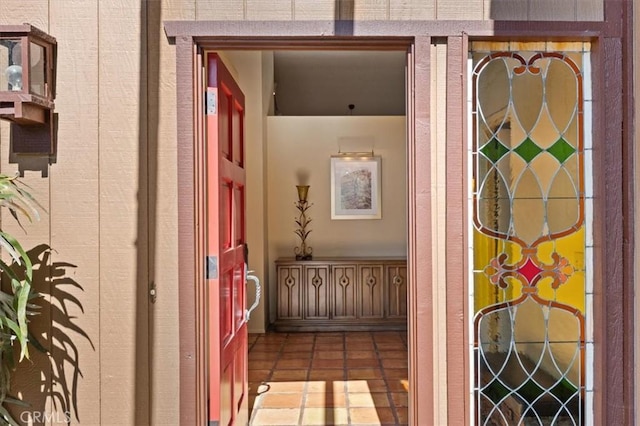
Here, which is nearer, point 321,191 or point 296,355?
point 296,355

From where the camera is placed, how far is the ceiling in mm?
6727

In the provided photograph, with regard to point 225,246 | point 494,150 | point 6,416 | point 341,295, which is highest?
point 494,150

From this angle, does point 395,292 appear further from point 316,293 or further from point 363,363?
point 363,363

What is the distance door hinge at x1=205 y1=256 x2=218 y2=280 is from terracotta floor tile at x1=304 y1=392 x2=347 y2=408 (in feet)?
5.28

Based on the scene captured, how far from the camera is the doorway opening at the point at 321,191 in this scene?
4520mm

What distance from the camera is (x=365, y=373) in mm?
3871

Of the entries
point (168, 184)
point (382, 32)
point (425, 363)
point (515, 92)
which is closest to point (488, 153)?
point (515, 92)

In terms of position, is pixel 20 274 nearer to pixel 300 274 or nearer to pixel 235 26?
pixel 235 26

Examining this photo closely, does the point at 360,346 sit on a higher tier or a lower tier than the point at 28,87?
lower

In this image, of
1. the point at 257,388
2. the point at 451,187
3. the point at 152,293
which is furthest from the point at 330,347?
→ the point at 451,187

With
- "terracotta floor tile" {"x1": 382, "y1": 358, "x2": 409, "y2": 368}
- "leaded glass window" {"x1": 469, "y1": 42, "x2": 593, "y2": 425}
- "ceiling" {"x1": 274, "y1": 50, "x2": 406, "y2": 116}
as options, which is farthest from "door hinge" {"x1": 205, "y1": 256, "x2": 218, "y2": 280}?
"ceiling" {"x1": 274, "y1": 50, "x2": 406, "y2": 116}

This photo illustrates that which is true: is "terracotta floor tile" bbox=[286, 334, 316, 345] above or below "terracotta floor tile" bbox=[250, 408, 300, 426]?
below

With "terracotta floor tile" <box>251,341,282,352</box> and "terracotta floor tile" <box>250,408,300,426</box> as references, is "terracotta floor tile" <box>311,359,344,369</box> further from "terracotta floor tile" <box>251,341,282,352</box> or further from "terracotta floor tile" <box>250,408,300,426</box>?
"terracotta floor tile" <box>250,408,300,426</box>

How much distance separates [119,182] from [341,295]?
3624 mm
